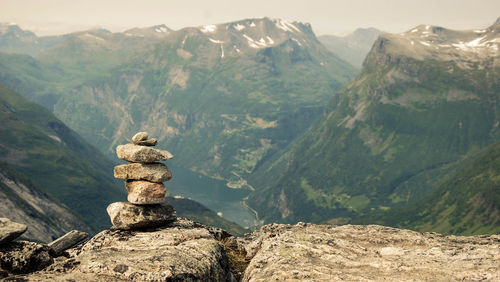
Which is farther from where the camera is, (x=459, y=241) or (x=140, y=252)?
(x=459, y=241)

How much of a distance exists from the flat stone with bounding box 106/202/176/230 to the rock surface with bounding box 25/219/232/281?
87cm

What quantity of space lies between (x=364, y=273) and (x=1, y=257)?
2591cm

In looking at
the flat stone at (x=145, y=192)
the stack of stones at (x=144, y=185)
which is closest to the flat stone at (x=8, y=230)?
the stack of stones at (x=144, y=185)

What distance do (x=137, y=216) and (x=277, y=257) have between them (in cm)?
1462

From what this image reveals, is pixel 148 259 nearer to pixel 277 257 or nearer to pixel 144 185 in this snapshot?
pixel 277 257

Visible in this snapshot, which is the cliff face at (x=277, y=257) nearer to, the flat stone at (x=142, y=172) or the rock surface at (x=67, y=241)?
the rock surface at (x=67, y=241)

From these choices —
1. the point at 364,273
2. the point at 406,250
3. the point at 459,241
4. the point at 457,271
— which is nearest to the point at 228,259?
the point at 364,273

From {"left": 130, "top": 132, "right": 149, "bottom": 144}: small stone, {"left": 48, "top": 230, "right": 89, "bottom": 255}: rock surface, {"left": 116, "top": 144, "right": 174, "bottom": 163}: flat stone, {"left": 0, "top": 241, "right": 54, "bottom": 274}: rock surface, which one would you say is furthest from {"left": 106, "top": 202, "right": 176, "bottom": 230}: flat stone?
{"left": 0, "top": 241, "right": 54, "bottom": 274}: rock surface

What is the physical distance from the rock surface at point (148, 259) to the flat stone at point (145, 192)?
10.4 ft

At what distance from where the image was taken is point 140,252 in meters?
30.8

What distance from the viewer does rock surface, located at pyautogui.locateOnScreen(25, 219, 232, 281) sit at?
26375mm

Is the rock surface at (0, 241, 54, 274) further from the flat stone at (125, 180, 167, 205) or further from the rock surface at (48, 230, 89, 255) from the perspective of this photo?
the flat stone at (125, 180, 167, 205)

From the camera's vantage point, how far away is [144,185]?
39.3 m

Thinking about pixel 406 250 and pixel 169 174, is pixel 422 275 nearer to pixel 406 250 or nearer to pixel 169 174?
pixel 406 250
